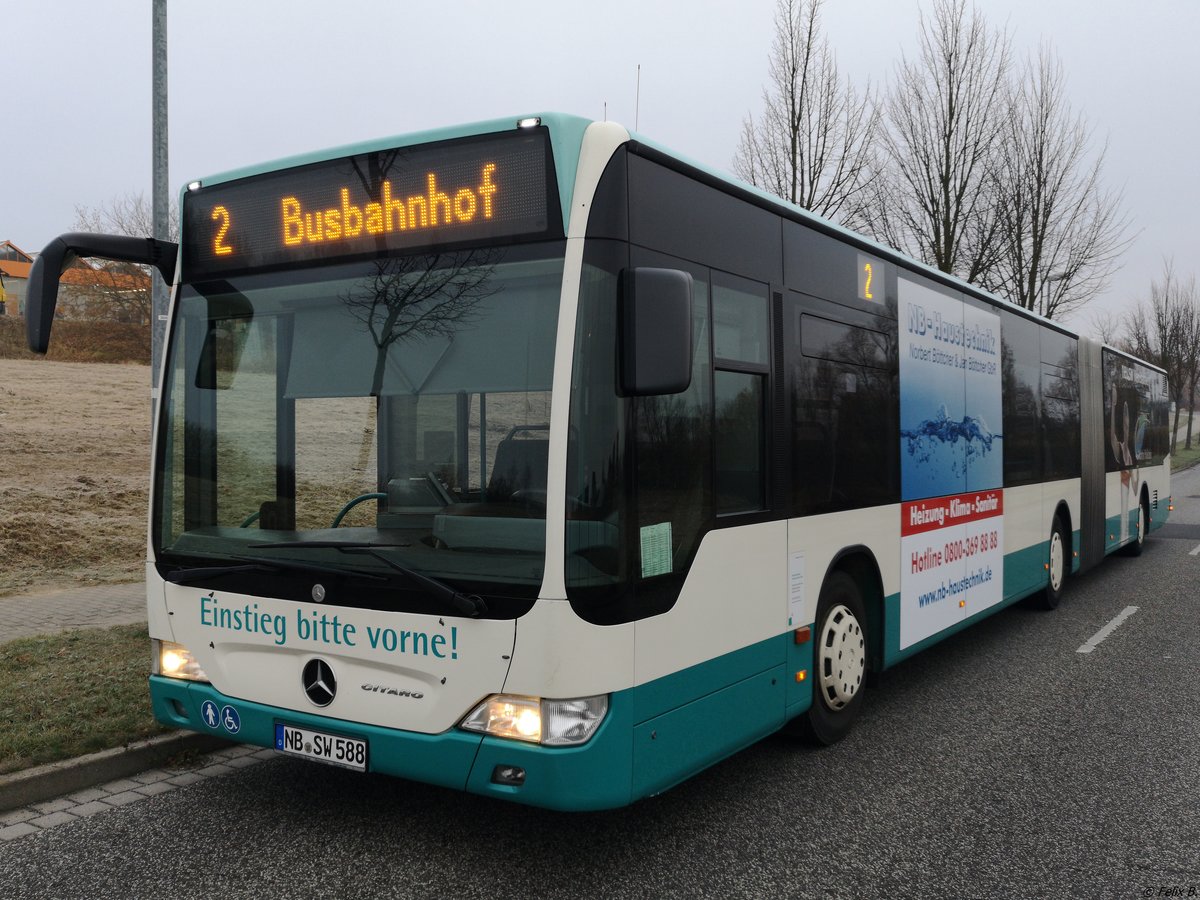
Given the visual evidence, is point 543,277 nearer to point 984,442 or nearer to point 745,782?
point 745,782

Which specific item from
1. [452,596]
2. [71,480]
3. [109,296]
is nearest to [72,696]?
[452,596]

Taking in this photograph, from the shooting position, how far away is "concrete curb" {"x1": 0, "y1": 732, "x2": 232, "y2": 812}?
4.55 m

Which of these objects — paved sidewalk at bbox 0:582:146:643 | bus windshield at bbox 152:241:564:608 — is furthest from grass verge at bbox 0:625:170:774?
bus windshield at bbox 152:241:564:608

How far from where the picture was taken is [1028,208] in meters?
24.8

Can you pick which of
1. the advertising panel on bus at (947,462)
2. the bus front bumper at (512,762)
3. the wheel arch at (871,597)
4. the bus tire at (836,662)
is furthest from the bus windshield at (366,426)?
→ the advertising panel on bus at (947,462)

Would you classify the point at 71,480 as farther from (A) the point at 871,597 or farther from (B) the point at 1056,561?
(B) the point at 1056,561

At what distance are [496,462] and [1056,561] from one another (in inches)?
306

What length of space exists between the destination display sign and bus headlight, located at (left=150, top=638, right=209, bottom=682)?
1579mm

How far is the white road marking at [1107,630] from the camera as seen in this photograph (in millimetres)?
8094

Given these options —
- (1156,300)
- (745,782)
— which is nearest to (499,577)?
(745,782)

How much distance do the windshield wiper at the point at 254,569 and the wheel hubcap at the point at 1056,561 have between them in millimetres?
7673

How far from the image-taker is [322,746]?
12.6 feet

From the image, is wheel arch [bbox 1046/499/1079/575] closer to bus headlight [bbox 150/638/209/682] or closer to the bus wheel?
the bus wheel

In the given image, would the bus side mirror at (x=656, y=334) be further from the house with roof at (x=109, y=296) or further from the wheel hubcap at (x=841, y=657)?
the house with roof at (x=109, y=296)
